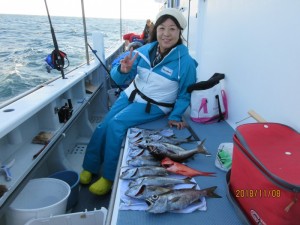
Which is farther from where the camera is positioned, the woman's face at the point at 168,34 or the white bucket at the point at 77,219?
the woman's face at the point at 168,34

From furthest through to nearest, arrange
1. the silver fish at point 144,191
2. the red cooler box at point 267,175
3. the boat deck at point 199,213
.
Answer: the silver fish at point 144,191, the boat deck at point 199,213, the red cooler box at point 267,175

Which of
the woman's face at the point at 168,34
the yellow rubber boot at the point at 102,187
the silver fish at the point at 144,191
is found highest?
the woman's face at the point at 168,34

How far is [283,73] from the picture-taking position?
1.69 meters

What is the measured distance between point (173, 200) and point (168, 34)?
1.63 m

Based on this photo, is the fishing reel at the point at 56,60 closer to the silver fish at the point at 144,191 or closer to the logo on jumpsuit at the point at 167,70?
the logo on jumpsuit at the point at 167,70

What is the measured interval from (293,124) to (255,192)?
0.68m

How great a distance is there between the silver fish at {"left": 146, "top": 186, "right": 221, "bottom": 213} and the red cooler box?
210mm

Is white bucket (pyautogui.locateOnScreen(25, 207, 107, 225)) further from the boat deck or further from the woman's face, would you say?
the woman's face

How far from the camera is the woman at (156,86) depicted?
2.40 m

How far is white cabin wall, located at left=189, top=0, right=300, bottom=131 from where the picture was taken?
5.31 feet

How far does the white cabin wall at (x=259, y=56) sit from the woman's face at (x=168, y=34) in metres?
0.55

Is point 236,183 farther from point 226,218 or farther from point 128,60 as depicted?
point 128,60

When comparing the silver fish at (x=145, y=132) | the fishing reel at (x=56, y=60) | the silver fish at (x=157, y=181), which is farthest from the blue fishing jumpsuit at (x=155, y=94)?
Answer: the silver fish at (x=157, y=181)

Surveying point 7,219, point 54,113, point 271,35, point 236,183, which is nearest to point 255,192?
point 236,183
